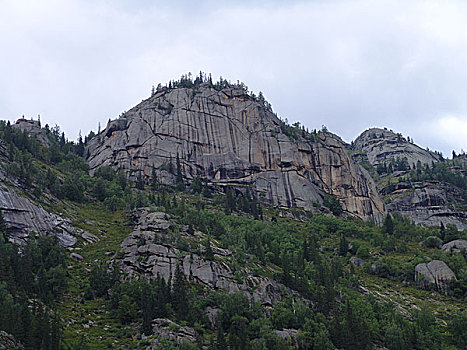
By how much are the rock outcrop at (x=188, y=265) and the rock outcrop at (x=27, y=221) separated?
648 inches

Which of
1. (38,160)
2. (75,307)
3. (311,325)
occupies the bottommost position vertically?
(311,325)

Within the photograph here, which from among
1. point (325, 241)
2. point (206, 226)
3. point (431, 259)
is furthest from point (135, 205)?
point (431, 259)

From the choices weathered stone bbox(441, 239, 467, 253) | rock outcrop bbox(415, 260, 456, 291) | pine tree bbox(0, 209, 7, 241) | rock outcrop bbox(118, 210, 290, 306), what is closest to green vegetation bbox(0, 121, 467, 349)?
rock outcrop bbox(118, 210, 290, 306)

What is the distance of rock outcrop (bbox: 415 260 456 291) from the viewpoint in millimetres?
141125

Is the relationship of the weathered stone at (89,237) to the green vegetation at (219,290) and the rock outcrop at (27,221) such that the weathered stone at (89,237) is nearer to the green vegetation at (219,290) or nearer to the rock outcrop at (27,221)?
the green vegetation at (219,290)

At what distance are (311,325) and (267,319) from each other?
32.7ft

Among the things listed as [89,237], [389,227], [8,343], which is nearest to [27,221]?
[89,237]

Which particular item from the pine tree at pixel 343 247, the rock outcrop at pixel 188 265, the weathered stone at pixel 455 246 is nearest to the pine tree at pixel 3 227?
the rock outcrop at pixel 188 265

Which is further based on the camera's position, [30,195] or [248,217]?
[248,217]

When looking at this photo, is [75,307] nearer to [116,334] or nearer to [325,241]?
[116,334]

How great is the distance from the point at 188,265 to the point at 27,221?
4237cm

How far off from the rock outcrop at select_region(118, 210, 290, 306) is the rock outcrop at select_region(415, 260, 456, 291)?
46.1 metres

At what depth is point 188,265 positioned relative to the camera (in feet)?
397

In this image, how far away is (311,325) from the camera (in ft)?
351
